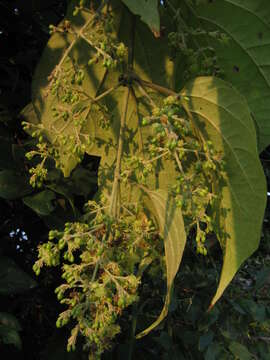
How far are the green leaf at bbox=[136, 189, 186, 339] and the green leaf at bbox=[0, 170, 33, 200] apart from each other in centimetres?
23

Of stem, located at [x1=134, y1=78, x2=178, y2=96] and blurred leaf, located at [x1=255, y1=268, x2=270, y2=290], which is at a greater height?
stem, located at [x1=134, y1=78, x2=178, y2=96]

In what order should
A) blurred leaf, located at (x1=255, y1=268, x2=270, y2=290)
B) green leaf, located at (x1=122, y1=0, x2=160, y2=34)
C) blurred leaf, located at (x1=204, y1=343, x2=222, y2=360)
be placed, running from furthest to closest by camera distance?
1. blurred leaf, located at (x1=255, y1=268, x2=270, y2=290)
2. blurred leaf, located at (x1=204, y1=343, x2=222, y2=360)
3. green leaf, located at (x1=122, y1=0, x2=160, y2=34)

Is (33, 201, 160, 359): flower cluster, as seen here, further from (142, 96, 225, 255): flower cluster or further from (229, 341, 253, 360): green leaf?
(229, 341, 253, 360): green leaf

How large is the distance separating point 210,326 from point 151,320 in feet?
0.55

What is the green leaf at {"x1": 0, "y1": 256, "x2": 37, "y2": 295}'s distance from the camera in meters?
0.74

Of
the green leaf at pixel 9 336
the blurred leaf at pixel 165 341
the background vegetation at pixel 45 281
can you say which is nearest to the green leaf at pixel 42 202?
the background vegetation at pixel 45 281

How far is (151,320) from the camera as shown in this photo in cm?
113

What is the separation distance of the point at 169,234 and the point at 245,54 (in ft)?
1.03

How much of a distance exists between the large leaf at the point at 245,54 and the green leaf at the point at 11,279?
47cm

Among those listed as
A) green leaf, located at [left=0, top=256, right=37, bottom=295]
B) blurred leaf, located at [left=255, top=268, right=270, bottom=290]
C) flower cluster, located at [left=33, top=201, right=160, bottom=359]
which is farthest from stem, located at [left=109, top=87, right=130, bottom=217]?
blurred leaf, located at [left=255, top=268, right=270, bottom=290]

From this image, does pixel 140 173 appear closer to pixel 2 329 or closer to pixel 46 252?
pixel 46 252

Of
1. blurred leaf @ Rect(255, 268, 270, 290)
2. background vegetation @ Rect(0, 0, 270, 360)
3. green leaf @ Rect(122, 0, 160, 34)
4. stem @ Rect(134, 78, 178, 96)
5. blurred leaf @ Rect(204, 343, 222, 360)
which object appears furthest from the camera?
blurred leaf @ Rect(255, 268, 270, 290)

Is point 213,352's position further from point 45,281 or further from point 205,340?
point 45,281

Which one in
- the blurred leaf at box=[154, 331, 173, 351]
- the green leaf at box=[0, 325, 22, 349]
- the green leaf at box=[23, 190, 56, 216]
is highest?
the green leaf at box=[23, 190, 56, 216]
